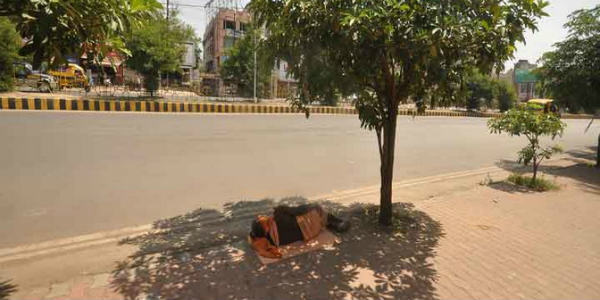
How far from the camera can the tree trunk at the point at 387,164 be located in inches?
174

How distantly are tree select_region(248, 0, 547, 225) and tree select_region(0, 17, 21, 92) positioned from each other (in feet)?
69.2

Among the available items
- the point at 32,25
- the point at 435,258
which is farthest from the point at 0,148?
the point at 435,258

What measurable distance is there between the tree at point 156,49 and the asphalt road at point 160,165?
30.4ft

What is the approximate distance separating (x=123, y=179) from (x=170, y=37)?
771 inches

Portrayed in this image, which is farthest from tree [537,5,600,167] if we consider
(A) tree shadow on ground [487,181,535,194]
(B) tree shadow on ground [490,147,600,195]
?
(A) tree shadow on ground [487,181,535,194]

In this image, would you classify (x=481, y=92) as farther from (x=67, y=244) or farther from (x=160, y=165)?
(x=67, y=244)

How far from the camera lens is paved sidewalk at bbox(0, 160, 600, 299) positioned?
3125mm

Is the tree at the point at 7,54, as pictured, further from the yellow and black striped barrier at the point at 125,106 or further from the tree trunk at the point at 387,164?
the tree trunk at the point at 387,164

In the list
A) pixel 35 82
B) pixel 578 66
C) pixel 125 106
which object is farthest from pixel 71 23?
pixel 35 82

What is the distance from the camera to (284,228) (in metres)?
3.99

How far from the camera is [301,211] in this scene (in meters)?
4.21

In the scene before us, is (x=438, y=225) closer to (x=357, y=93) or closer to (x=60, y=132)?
(x=357, y=93)

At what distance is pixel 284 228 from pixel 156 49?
21.8 metres

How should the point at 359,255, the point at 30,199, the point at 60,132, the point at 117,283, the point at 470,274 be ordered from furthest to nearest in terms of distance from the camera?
the point at 60,132 < the point at 30,199 < the point at 359,255 < the point at 470,274 < the point at 117,283
